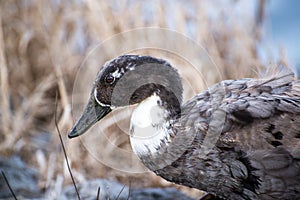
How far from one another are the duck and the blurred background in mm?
1317

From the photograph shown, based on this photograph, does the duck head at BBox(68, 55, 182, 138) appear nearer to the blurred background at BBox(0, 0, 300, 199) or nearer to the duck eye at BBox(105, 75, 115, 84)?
the duck eye at BBox(105, 75, 115, 84)

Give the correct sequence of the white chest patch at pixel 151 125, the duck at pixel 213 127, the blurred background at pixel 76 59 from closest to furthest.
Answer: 1. the duck at pixel 213 127
2. the white chest patch at pixel 151 125
3. the blurred background at pixel 76 59

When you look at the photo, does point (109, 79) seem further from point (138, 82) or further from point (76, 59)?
point (76, 59)

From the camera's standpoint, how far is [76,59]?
5516 mm

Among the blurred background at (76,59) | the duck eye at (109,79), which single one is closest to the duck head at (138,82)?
the duck eye at (109,79)

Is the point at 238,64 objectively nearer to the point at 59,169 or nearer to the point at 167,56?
the point at 167,56

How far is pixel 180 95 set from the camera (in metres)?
2.79

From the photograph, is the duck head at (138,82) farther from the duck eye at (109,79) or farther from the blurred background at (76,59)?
the blurred background at (76,59)

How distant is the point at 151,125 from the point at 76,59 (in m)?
2.90

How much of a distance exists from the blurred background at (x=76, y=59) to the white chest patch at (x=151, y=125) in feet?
4.36

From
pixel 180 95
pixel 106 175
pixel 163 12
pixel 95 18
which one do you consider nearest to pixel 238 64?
pixel 163 12

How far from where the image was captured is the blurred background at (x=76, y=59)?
4367 millimetres

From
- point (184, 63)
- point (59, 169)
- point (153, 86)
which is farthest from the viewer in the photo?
point (184, 63)

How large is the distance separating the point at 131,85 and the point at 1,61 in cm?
252
